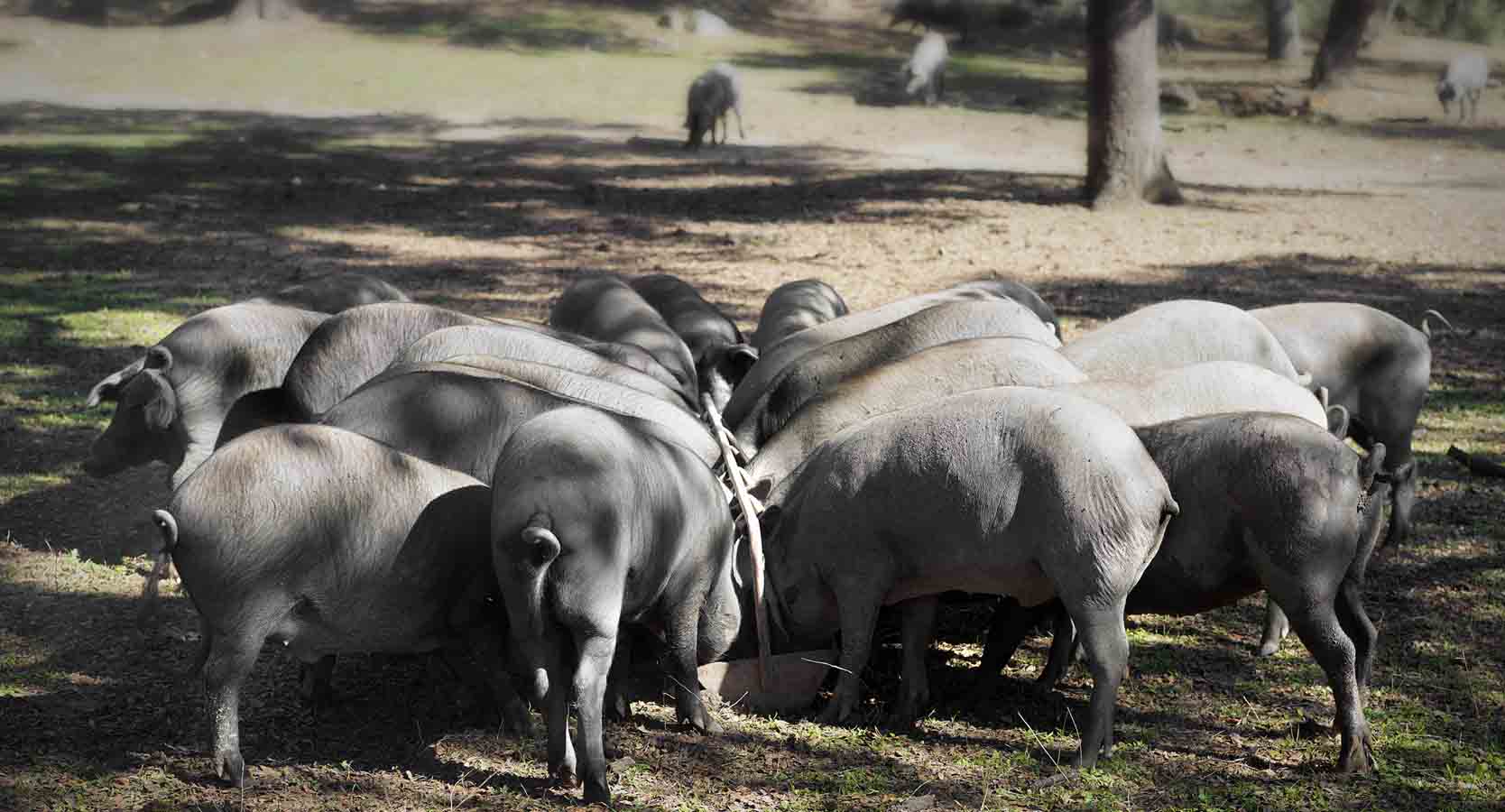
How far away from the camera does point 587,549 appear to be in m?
3.97

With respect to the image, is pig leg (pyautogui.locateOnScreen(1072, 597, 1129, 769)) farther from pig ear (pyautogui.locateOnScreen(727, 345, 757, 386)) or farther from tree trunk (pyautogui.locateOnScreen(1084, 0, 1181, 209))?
tree trunk (pyautogui.locateOnScreen(1084, 0, 1181, 209))

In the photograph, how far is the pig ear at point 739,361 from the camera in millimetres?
7051

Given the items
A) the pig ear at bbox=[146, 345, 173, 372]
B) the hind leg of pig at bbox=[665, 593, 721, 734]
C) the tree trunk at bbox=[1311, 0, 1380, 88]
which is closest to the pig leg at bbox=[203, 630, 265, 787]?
the hind leg of pig at bbox=[665, 593, 721, 734]

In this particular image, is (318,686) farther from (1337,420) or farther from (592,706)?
(1337,420)

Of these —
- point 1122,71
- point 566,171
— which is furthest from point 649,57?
point 1122,71

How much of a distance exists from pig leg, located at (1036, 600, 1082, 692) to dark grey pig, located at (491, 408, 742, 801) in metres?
1.27

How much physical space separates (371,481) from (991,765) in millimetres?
2047

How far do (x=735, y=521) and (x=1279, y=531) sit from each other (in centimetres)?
178

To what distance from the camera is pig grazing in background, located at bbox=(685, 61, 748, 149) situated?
19.3 metres

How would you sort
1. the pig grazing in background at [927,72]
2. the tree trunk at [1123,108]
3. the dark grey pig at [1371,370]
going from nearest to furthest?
the dark grey pig at [1371,370], the tree trunk at [1123,108], the pig grazing in background at [927,72]

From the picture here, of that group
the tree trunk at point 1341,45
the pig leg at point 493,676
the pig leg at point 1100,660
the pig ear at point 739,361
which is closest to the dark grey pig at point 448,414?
the pig leg at point 493,676

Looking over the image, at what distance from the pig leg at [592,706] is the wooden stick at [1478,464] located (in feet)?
16.7

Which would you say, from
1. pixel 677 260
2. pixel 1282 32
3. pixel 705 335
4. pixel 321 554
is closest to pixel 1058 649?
pixel 321 554

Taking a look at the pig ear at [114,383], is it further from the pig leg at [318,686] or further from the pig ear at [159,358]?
the pig leg at [318,686]
